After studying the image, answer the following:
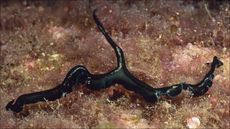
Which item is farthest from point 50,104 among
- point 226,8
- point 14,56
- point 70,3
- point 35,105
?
point 226,8

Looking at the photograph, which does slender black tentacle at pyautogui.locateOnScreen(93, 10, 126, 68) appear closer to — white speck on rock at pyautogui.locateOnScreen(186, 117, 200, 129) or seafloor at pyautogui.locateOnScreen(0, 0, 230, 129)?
seafloor at pyautogui.locateOnScreen(0, 0, 230, 129)

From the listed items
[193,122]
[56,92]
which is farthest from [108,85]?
[193,122]

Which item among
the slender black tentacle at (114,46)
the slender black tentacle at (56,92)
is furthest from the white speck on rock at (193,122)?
the slender black tentacle at (56,92)

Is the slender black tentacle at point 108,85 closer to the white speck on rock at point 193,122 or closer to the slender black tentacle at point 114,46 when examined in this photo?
the slender black tentacle at point 114,46

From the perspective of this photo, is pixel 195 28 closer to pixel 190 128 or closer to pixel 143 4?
pixel 143 4

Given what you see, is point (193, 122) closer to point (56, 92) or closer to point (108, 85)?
point (108, 85)

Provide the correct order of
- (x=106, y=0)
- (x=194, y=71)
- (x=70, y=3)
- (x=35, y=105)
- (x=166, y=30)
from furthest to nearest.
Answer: (x=70, y=3) < (x=106, y=0) < (x=166, y=30) < (x=194, y=71) < (x=35, y=105)

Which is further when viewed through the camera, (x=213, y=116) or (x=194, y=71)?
(x=194, y=71)
